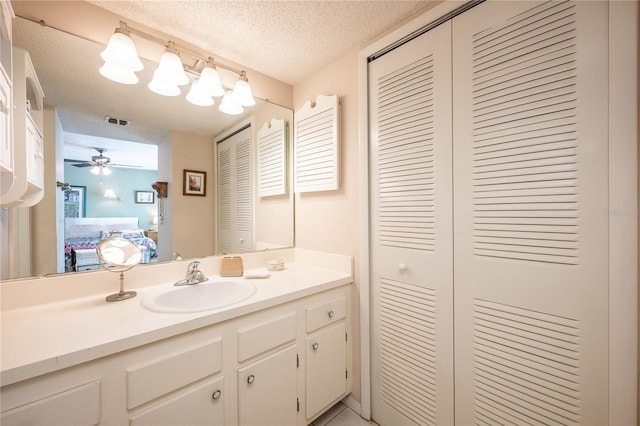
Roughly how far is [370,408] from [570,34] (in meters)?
1.96

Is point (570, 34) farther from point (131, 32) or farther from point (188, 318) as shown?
point (131, 32)

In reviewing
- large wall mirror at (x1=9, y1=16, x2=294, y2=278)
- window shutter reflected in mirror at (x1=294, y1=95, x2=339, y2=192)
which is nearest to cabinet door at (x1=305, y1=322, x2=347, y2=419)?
large wall mirror at (x1=9, y1=16, x2=294, y2=278)

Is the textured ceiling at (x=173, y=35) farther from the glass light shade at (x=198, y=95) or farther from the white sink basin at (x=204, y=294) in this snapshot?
the white sink basin at (x=204, y=294)

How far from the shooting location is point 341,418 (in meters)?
1.52

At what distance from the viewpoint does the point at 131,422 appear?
0.81 m

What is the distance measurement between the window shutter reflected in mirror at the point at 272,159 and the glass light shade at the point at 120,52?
2.59ft

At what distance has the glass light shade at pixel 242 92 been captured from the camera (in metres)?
1.58

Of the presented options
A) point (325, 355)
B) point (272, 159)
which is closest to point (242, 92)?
point (272, 159)

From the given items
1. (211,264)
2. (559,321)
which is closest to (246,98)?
(211,264)

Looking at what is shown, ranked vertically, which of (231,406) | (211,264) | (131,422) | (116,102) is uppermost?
(116,102)

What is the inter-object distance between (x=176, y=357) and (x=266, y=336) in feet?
1.21

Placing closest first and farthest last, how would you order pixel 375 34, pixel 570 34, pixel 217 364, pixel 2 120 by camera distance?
pixel 2 120 < pixel 570 34 < pixel 217 364 < pixel 375 34

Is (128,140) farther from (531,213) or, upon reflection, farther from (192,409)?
(531,213)

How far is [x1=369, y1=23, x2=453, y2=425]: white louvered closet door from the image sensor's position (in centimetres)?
120
